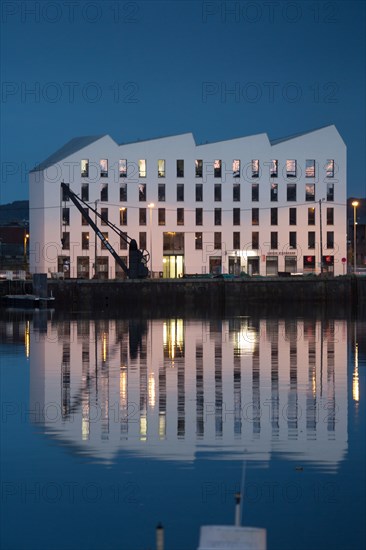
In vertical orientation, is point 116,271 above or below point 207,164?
below

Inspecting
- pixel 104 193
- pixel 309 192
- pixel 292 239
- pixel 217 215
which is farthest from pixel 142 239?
pixel 309 192

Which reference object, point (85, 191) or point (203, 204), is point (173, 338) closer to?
point (85, 191)

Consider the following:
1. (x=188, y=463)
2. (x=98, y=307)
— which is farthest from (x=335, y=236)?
(x=188, y=463)

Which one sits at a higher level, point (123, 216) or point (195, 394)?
point (123, 216)

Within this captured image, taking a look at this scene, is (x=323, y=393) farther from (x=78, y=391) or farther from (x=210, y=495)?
(x=210, y=495)

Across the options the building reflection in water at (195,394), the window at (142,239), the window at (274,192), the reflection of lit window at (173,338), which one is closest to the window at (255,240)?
the window at (274,192)

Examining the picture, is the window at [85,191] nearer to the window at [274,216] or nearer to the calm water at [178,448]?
the window at [274,216]

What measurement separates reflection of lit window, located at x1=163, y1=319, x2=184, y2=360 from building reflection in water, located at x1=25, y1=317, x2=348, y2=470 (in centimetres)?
5

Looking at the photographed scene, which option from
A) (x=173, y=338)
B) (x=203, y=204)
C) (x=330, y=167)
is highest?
(x=330, y=167)

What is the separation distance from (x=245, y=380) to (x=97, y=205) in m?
71.0

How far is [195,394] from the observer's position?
23.1 metres

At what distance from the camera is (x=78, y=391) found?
23.9 m

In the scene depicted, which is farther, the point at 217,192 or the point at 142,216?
the point at 217,192

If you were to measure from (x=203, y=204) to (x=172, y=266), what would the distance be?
6.51 m
